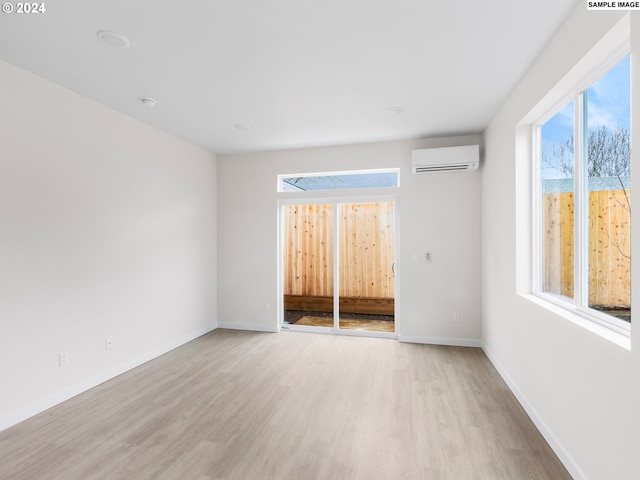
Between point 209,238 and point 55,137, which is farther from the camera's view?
point 209,238

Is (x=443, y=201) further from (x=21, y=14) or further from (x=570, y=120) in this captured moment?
(x=21, y=14)

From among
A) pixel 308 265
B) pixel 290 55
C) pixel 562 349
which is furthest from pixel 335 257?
pixel 562 349

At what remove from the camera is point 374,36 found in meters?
2.08


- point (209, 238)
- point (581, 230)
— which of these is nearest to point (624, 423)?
point (581, 230)

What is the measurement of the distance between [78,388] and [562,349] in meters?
3.81

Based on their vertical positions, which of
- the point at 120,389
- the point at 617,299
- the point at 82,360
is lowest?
the point at 120,389

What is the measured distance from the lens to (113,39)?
6.86 feet

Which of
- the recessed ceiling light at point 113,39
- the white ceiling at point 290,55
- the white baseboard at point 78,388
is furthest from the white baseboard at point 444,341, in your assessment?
the recessed ceiling light at point 113,39

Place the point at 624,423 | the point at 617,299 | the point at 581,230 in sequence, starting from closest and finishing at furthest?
the point at 624,423
the point at 617,299
the point at 581,230

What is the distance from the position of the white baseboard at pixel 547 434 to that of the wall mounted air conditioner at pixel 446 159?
231cm

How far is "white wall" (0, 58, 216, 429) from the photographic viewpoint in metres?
2.41

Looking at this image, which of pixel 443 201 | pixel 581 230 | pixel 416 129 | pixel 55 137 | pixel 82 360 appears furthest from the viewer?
pixel 443 201

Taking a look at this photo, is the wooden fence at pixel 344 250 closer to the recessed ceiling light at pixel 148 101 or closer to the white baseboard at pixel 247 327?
the white baseboard at pixel 247 327

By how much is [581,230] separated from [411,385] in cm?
192
